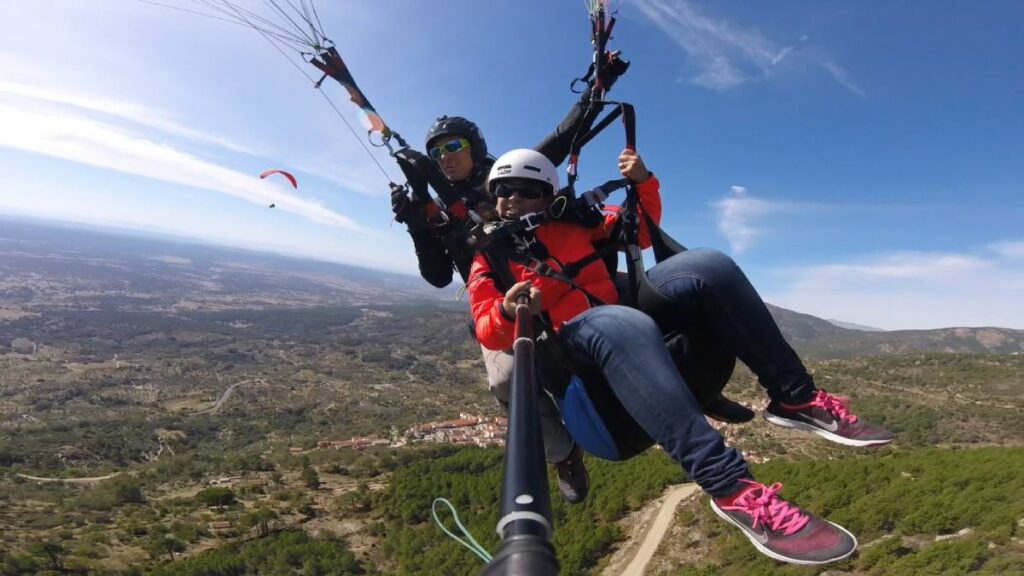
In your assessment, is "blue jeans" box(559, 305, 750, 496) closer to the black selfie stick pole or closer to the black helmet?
the black selfie stick pole

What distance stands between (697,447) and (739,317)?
1015mm

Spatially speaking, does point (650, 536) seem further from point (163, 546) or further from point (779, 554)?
point (163, 546)

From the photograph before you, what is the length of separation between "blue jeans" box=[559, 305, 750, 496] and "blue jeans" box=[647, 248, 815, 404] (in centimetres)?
66

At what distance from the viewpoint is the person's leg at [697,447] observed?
8.27ft

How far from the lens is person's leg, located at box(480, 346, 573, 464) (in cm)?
383

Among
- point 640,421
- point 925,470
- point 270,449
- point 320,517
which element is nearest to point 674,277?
point 640,421

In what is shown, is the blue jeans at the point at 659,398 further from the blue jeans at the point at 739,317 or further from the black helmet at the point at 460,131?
the black helmet at the point at 460,131

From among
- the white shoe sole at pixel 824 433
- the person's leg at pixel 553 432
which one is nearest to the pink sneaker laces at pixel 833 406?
the white shoe sole at pixel 824 433

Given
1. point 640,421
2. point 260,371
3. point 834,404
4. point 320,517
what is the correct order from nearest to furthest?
point 640,421
point 834,404
point 320,517
point 260,371

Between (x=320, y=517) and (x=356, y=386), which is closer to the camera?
(x=320, y=517)

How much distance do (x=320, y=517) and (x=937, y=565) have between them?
112 ft

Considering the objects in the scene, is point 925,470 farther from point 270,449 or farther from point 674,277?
point 270,449

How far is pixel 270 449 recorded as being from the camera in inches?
2653

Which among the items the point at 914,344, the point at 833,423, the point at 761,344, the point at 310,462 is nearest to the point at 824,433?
the point at 833,423
